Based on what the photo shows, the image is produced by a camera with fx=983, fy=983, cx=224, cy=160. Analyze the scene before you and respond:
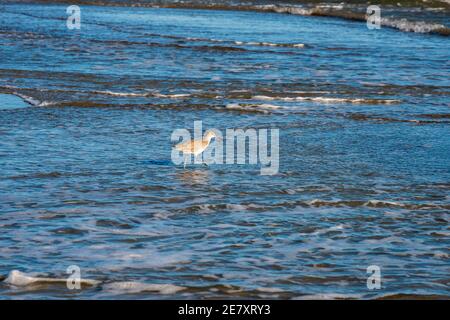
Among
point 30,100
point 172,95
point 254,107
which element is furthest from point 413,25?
point 30,100

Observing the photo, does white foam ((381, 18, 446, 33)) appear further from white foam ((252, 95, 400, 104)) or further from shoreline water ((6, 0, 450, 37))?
white foam ((252, 95, 400, 104))

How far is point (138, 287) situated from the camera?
19.7ft

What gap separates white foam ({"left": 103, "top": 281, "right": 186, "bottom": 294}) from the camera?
19.5 feet

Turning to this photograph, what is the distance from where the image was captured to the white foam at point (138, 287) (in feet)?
19.5

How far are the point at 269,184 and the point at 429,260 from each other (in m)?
2.37

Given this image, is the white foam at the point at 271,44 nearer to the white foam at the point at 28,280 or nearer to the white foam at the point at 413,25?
the white foam at the point at 413,25

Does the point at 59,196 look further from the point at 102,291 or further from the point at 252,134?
the point at 252,134

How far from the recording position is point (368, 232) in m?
7.35

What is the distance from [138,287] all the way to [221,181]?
3.02 meters

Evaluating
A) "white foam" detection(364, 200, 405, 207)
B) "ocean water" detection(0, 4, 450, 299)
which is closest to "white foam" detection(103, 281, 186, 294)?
"ocean water" detection(0, 4, 450, 299)

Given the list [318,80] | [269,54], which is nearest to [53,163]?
[318,80]

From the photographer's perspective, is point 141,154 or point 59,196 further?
point 141,154

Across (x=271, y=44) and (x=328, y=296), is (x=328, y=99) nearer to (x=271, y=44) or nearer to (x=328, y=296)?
(x=271, y=44)

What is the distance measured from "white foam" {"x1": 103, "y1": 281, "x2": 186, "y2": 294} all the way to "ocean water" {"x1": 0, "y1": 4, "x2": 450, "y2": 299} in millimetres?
15
